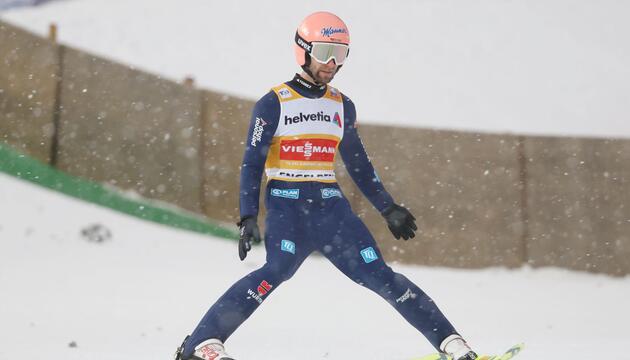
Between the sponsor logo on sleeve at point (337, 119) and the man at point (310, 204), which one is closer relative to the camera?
the man at point (310, 204)

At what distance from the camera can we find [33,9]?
18703 mm

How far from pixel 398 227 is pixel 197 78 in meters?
12.1

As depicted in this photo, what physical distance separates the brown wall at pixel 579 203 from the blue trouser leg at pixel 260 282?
5.95 m

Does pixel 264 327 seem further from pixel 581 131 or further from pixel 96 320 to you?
pixel 581 131

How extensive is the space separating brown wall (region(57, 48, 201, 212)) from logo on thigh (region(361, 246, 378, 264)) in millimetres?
6245

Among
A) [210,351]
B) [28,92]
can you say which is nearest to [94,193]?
[28,92]

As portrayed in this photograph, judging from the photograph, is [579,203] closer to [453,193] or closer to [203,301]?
[453,193]

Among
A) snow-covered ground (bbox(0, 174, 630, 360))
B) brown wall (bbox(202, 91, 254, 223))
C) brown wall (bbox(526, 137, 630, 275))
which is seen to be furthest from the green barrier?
brown wall (bbox(526, 137, 630, 275))

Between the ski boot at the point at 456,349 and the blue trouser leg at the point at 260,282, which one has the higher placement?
the blue trouser leg at the point at 260,282

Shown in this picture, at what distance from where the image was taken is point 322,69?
459cm

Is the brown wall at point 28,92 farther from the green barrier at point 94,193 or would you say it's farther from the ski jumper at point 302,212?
the ski jumper at point 302,212

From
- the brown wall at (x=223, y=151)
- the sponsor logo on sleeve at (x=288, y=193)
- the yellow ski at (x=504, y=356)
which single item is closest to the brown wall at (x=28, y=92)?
the brown wall at (x=223, y=151)

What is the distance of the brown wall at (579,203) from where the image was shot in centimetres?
962

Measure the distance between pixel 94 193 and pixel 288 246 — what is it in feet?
21.2
